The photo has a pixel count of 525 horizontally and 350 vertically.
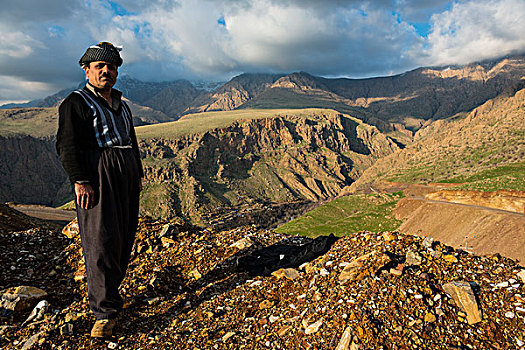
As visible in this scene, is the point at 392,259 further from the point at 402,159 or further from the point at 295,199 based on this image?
the point at 295,199

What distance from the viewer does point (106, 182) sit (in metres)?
4.17

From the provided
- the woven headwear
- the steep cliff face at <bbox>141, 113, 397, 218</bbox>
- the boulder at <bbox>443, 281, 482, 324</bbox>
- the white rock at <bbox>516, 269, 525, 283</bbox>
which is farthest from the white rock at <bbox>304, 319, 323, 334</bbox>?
the steep cliff face at <bbox>141, 113, 397, 218</bbox>

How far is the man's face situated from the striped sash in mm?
217

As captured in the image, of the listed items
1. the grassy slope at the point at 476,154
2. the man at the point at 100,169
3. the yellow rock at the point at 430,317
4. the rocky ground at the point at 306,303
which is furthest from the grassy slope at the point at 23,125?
the yellow rock at the point at 430,317

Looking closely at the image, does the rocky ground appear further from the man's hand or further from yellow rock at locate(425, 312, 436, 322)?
the man's hand

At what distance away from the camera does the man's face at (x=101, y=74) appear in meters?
4.18

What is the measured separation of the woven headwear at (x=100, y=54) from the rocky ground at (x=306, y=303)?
12.3ft

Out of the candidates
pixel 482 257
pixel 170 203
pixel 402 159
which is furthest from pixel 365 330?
pixel 402 159

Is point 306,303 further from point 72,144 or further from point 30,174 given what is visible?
point 30,174

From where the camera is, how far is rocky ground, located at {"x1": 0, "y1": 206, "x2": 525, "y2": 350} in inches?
140

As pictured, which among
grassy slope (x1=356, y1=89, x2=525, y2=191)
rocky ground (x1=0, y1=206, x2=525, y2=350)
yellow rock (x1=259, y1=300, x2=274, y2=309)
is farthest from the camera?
grassy slope (x1=356, y1=89, x2=525, y2=191)

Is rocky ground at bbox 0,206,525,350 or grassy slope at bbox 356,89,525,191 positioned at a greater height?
rocky ground at bbox 0,206,525,350

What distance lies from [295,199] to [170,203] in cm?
7301

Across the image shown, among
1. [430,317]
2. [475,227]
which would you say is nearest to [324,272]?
[430,317]
